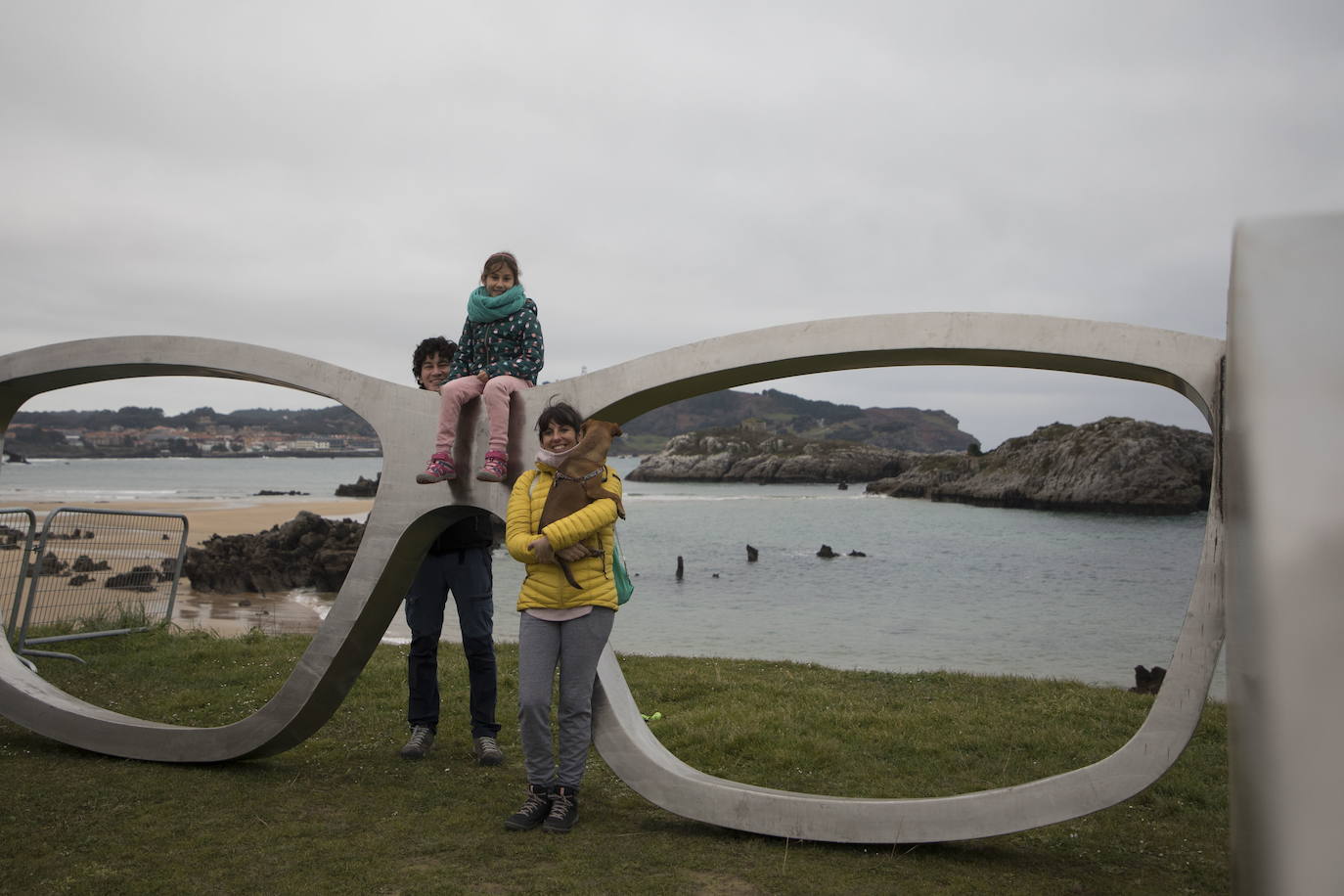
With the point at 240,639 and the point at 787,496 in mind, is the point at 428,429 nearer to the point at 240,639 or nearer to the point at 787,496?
the point at 240,639

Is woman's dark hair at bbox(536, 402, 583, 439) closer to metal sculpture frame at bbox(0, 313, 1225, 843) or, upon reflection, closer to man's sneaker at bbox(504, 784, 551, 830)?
metal sculpture frame at bbox(0, 313, 1225, 843)

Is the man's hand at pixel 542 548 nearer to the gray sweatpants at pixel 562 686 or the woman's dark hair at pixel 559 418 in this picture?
the gray sweatpants at pixel 562 686

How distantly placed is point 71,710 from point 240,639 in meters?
3.83

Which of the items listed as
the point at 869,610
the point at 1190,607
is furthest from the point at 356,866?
the point at 869,610

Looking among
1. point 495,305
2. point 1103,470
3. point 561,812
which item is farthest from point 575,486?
point 1103,470

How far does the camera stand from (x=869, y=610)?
87.6 ft

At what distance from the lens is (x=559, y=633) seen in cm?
409

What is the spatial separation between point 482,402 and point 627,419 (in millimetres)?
572

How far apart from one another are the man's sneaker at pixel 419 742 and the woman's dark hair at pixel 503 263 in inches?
86.3

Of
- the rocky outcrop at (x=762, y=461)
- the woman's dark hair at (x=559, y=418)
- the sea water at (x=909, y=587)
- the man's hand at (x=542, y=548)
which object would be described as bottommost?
the sea water at (x=909, y=587)

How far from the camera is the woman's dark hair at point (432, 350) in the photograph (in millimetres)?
5359

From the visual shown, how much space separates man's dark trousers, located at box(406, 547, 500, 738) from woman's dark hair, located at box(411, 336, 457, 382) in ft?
3.07

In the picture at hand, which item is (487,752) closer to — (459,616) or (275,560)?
(459,616)

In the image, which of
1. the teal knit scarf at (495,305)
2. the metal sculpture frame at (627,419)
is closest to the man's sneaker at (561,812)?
the metal sculpture frame at (627,419)
